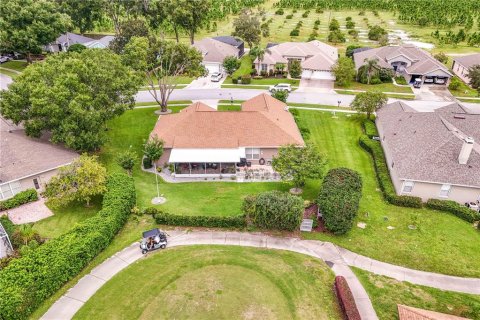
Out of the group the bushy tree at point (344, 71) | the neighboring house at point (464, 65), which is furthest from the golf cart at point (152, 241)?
the neighboring house at point (464, 65)

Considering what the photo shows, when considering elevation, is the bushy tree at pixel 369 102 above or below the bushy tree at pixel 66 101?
below

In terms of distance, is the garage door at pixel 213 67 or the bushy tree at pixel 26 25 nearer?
the bushy tree at pixel 26 25

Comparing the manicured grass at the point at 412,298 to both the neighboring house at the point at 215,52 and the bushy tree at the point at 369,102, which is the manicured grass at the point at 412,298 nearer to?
the bushy tree at the point at 369,102

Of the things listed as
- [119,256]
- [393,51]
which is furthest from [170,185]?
[393,51]

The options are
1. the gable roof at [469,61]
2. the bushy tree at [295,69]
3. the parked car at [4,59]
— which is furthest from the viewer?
the parked car at [4,59]

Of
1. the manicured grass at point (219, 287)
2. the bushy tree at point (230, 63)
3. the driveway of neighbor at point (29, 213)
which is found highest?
the bushy tree at point (230, 63)

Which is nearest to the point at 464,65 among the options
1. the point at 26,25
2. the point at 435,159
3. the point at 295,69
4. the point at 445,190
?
the point at 295,69

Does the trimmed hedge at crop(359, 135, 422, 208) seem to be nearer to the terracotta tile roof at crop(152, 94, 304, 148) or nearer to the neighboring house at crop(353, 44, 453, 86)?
the terracotta tile roof at crop(152, 94, 304, 148)
